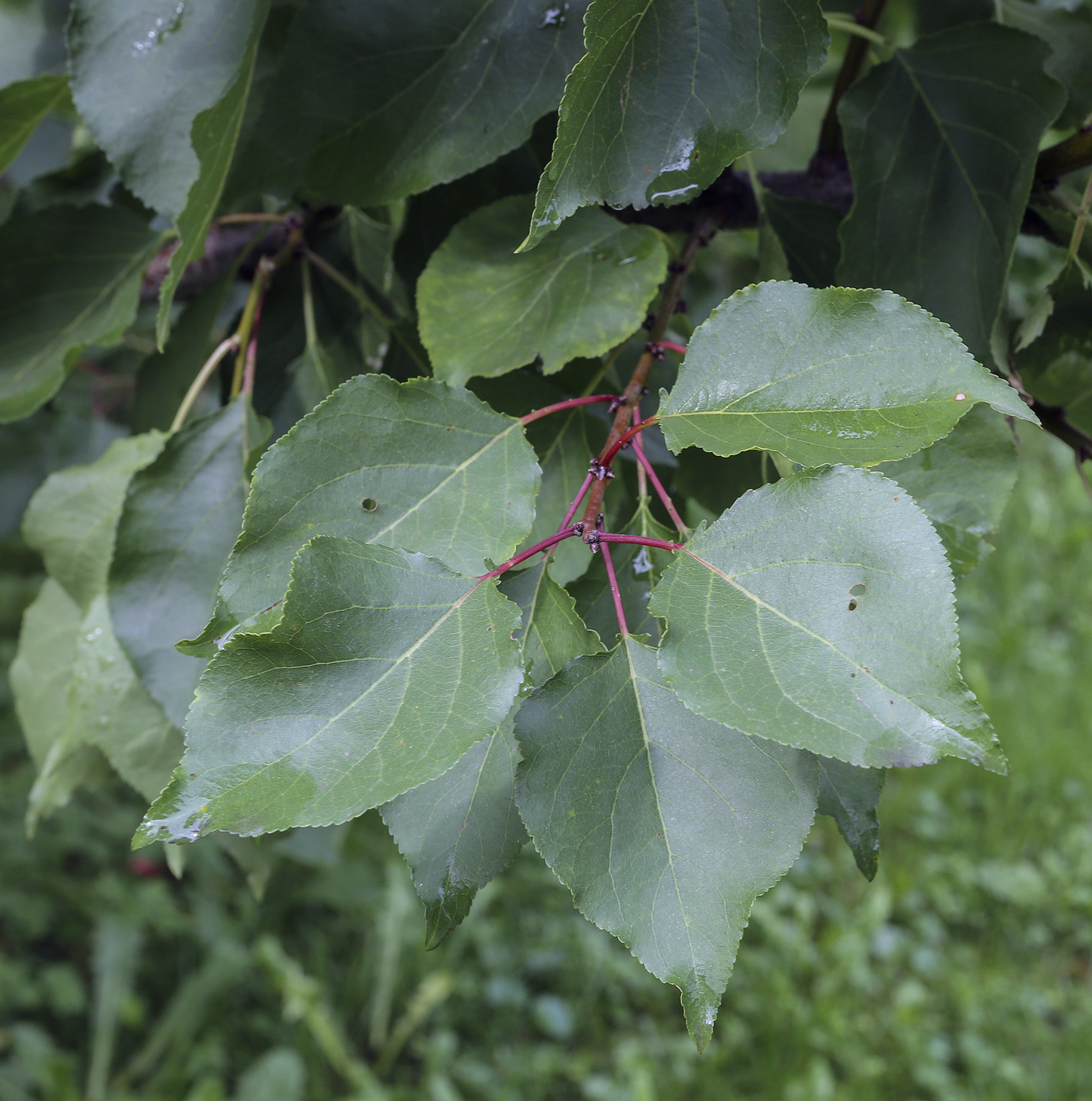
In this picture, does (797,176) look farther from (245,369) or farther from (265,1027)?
(265,1027)

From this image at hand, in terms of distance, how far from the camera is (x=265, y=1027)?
2039mm

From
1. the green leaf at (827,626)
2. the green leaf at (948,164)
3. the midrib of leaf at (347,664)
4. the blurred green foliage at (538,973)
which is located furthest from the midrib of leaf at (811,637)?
the blurred green foliage at (538,973)

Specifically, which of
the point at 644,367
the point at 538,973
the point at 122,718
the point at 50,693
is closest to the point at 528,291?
the point at 644,367

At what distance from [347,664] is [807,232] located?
1.43ft

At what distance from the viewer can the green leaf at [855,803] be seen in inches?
17.6

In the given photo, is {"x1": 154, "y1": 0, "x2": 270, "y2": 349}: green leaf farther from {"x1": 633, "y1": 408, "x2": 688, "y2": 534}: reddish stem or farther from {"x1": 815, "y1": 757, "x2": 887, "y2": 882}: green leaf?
{"x1": 815, "y1": 757, "x2": 887, "y2": 882}: green leaf

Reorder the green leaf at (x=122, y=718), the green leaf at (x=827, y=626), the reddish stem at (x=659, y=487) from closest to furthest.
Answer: the green leaf at (x=827, y=626) → the reddish stem at (x=659, y=487) → the green leaf at (x=122, y=718)

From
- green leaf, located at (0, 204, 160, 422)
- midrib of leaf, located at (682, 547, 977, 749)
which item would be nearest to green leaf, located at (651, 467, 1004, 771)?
midrib of leaf, located at (682, 547, 977, 749)

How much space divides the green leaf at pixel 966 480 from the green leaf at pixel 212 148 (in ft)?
1.28

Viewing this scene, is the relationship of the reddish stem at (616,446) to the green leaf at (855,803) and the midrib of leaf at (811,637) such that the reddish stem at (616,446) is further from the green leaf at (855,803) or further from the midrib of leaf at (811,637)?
the green leaf at (855,803)

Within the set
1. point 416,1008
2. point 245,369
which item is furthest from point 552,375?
point 416,1008

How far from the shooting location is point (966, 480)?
0.52 meters

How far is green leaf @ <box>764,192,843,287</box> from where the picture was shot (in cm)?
63

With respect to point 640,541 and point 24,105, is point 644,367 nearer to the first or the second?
point 640,541
